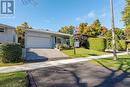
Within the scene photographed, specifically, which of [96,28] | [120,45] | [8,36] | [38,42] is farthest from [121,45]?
[8,36]

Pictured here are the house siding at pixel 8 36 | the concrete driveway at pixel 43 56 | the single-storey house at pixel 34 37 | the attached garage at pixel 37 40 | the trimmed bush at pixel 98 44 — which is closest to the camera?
the concrete driveway at pixel 43 56

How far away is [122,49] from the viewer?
4016 cm

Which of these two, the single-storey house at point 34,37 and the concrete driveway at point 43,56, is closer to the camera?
the concrete driveway at point 43,56

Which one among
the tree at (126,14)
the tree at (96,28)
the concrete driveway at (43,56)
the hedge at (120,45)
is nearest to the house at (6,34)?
the concrete driveway at (43,56)

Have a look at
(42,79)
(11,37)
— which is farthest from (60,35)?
(42,79)

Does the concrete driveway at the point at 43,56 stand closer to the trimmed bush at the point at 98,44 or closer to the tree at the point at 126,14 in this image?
the trimmed bush at the point at 98,44

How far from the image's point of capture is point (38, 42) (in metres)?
32.6

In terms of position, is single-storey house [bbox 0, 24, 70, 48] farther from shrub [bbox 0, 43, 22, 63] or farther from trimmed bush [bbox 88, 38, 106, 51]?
shrub [bbox 0, 43, 22, 63]

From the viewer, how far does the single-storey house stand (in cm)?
2796

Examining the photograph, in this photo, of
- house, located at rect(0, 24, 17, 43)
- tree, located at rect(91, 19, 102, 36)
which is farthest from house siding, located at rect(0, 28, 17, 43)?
tree, located at rect(91, 19, 102, 36)

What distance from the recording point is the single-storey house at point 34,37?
27956mm

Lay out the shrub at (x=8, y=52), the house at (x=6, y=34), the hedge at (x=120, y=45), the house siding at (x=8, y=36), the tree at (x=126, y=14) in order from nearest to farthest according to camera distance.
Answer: the shrub at (x=8, y=52), the house at (x=6, y=34), the house siding at (x=8, y=36), the hedge at (x=120, y=45), the tree at (x=126, y=14)

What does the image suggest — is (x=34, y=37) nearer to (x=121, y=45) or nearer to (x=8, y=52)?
(x=8, y=52)

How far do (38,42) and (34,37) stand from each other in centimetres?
107
